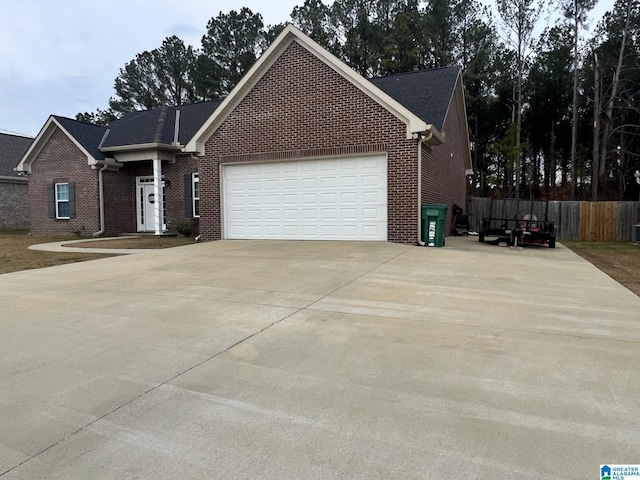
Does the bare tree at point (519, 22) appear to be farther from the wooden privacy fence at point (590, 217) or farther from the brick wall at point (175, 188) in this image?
the brick wall at point (175, 188)

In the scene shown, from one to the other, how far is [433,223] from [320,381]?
8.56 metres

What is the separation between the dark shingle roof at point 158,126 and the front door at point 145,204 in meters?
1.77

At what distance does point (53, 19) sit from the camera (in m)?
15.2

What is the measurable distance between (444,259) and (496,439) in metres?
6.63

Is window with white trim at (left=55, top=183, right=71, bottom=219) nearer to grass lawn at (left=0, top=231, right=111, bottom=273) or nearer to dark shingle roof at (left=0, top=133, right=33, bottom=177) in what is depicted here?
grass lawn at (left=0, top=231, right=111, bottom=273)

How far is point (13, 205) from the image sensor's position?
24062 millimetres

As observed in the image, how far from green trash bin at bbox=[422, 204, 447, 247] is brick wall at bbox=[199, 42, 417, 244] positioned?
1.03ft

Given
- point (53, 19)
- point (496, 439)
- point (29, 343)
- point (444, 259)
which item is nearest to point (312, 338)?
point (496, 439)

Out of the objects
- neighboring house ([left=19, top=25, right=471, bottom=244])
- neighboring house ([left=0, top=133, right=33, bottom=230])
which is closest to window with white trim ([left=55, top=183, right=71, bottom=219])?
neighboring house ([left=19, top=25, right=471, bottom=244])

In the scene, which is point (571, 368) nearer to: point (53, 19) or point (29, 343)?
point (29, 343)

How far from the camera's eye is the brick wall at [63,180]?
17.3 metres

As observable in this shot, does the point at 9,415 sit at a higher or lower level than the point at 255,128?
lower

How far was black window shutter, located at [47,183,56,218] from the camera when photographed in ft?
59.7

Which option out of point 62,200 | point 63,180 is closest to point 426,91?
point 63,180
